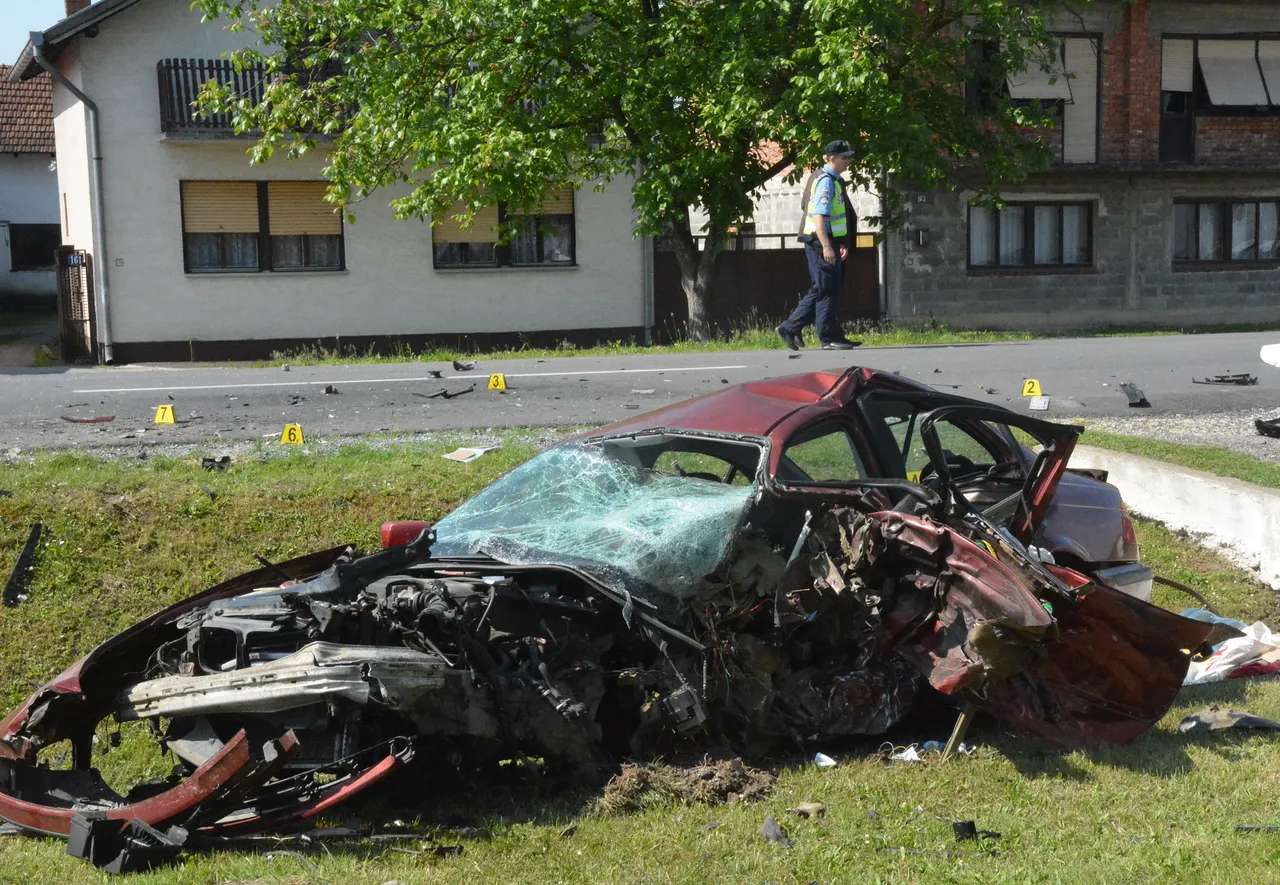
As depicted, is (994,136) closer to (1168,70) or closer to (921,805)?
(1168,70)

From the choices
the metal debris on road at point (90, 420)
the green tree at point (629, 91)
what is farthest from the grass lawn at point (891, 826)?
the green tree at point (629, 91)

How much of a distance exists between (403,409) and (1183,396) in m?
7.36

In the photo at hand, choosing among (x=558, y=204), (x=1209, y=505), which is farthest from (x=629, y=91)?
(x=1209, y=505)

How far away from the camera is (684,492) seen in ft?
19.2

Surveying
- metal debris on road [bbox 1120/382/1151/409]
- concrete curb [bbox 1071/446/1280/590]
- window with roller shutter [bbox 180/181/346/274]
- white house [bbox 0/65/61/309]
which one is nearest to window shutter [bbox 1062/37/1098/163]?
window with roller shutter [bbox 180/181/346/274]

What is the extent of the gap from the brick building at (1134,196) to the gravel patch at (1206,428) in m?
15.2

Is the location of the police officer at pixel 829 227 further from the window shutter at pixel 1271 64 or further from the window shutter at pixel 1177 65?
the window shutter at pixel 1271 64

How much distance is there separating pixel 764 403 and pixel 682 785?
1984 millimetres

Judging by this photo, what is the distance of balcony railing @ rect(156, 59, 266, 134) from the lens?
23031mm

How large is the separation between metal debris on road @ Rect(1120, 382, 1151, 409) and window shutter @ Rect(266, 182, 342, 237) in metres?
15.8

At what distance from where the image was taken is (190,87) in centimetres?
2320

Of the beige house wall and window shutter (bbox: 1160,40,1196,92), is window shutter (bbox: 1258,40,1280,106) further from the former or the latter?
the beige house wall

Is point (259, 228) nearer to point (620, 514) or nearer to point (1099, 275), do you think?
point (1099, 275)

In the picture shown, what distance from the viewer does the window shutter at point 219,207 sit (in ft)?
78.4
